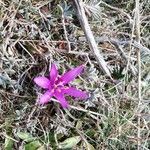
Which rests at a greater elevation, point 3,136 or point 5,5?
point 5,5

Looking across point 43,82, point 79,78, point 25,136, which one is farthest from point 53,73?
point 25,136

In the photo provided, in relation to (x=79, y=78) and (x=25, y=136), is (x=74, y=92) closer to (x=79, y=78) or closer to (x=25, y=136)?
(x=79, y=78)

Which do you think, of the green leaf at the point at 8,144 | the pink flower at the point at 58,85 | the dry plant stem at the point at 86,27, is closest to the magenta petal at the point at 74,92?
the pink flower at the point at 58,85

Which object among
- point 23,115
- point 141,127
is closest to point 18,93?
point 23,115

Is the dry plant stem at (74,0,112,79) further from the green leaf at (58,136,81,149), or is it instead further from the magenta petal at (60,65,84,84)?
the green leaf at (58,136,81,149)

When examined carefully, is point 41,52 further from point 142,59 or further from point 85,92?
point 142,59
